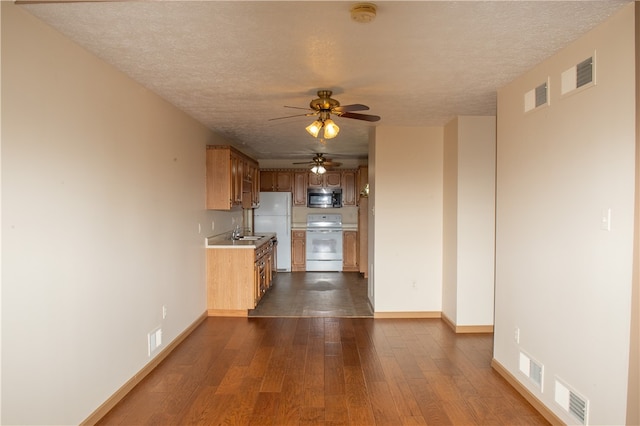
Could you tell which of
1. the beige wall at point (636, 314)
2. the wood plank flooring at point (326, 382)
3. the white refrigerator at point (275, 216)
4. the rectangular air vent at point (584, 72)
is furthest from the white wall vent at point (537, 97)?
the white refrigerator at point (275, 216)

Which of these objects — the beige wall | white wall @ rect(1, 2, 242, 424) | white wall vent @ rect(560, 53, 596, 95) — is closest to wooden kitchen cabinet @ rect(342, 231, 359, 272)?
white wall @ rect(1, 2, 242, 424)

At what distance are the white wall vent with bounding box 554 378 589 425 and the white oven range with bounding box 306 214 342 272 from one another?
6011mm

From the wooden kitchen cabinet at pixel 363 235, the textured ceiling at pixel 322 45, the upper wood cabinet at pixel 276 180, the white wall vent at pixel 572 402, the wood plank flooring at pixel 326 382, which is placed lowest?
the wood plank flooring at pixel 326 382

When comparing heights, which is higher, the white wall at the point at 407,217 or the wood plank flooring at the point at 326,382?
the white wall at the point at 407,217

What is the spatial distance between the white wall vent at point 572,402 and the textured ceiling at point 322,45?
2.17 meters

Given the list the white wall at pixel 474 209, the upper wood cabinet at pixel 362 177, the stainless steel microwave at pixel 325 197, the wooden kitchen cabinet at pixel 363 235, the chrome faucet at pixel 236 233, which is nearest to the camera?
the white wall at pixel 474 209

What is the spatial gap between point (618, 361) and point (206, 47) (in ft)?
9.70

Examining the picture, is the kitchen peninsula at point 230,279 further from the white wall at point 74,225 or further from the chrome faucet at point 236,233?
the white wall at point 74,225

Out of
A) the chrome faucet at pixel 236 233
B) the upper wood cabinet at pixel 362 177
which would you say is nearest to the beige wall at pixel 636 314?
the chrome faucet at pixel 236 233

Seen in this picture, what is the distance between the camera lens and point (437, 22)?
212cm

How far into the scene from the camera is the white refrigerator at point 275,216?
8.27m

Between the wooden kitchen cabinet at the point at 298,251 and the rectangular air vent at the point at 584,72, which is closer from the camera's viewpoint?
the rectangular air vent at the point at 584,72

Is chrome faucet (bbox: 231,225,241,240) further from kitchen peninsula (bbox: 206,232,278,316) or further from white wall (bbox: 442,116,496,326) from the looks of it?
white wall (bbox: 442,116,496,326)

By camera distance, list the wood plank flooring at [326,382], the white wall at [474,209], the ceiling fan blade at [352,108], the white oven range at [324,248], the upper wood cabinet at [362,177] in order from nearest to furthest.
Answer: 1. the wood plank flooring at [326,382]
2. the ceiling fan blade at [352,108]
3. the white wall at [474,209]
4. the upper wood cabinet at [362,177]
5. the white oven range at [324,248]
